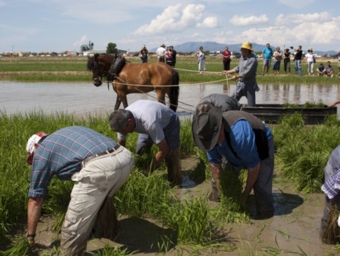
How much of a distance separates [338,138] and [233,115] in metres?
2.68

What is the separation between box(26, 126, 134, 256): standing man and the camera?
3.30m

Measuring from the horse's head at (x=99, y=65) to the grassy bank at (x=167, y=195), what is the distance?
4.48 meters

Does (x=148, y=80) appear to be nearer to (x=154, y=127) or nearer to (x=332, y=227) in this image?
(x=154, y=127)

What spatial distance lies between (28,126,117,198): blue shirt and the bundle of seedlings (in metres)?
2.10

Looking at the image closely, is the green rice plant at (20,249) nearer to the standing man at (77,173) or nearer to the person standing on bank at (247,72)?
the standing man at (77,173)

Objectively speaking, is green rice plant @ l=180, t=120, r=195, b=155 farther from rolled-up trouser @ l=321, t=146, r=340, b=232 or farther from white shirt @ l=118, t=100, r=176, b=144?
rolled-up trouser @ l=321, t=146, r=340, b=232

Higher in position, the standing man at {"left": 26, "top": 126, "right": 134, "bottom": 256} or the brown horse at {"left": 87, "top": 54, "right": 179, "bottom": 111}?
the brown horse at {"left": 87, "top": 54, "right": 179, "bottom": 111}

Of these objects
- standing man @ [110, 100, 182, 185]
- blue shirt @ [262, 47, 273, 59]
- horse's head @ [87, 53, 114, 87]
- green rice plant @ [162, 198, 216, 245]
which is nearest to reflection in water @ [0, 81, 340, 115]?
horse's head @ [87, 53, 114, 87]

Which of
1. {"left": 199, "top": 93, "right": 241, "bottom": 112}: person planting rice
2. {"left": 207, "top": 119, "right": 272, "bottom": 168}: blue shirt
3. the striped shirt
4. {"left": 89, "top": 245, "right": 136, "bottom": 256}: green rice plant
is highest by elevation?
{"left": 199, "top": 93, "right": 241, "bottom": 112}: person planting rice

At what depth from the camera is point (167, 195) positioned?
177 inches

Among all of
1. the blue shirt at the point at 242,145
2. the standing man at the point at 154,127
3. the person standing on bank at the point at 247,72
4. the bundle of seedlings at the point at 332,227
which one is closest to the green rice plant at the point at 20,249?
the standing man at the point at 154,127

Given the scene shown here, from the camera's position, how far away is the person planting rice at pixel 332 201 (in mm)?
3492

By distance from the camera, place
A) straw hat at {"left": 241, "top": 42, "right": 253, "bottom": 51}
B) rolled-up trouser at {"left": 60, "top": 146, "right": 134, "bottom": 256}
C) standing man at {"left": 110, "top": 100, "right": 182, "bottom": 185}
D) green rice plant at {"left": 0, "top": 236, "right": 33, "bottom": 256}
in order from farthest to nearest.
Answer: straw hat at {"left": 241, "top": 42, "right": 253, "bottom": 51} < standing man at {"left": 110, "top": 100, "right": 182, "bottom": 185} < green rice plant at {"left": 0, "top": 236, "right": 33, "bottom": 256} < rolled-up trouser at {"left": 60, "top": 146, "right": 134, "bottom": 256}

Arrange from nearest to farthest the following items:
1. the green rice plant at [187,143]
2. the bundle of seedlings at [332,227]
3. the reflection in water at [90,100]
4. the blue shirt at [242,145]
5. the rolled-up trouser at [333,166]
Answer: the rolled-up trouser at [333,166] → the bundle of seedlings at [332,227] → the blue shirt at [242,145] → the green rice plant at [187,143] → the reflection in water at [90,100]
